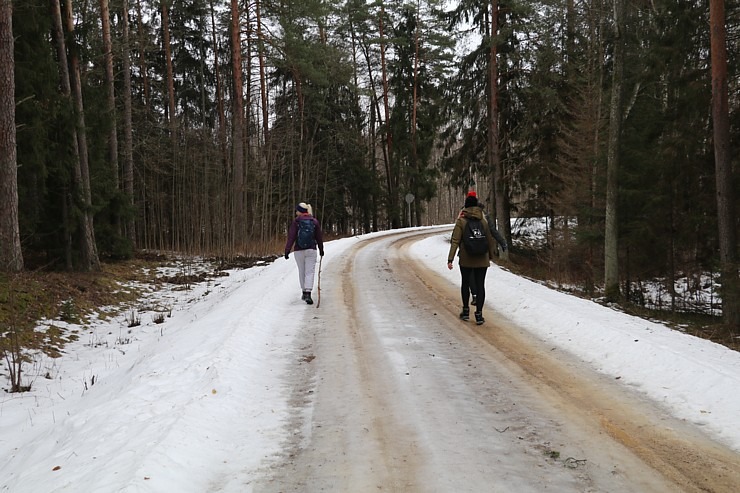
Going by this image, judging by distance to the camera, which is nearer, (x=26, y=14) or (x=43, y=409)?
(x=43, y=409)

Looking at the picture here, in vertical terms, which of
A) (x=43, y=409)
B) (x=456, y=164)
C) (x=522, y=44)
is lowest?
(x=43, y=409)

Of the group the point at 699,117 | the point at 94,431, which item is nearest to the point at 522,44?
the point at 699,117

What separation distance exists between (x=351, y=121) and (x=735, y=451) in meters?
38.1

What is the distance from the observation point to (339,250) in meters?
19.7

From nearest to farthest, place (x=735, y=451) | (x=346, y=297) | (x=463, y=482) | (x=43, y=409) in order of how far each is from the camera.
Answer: (x=463, y=482), (x=735, y=451), (x=43, y=409), (x=346, y=297)

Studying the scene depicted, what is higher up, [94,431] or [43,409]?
[94,431]

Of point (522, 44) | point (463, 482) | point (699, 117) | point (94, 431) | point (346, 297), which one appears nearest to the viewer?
point (463, 482)

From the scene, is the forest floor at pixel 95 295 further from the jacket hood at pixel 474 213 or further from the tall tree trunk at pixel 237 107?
the jacket hood at pixel 474 213

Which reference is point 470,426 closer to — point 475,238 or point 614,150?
point 475,238

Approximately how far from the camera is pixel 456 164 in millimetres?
23906

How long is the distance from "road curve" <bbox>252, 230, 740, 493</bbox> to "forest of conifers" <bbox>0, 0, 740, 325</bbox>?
22.3 feet

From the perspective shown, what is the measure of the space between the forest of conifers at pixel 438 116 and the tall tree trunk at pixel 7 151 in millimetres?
42

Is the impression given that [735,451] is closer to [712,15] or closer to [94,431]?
[94,431]

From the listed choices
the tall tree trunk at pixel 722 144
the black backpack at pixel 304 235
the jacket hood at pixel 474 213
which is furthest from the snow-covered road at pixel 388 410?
the tall tree trunk at pixel 722 144
